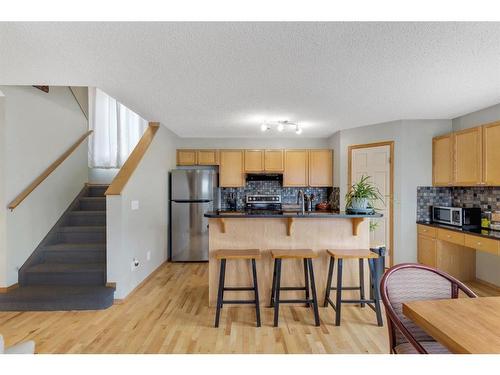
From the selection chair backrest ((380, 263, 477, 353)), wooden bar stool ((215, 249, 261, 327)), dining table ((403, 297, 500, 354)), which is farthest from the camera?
wooden bar stool ((215, 249, 261, 327))

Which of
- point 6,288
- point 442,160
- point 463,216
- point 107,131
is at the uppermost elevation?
point 107,131

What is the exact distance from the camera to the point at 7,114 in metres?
3.14

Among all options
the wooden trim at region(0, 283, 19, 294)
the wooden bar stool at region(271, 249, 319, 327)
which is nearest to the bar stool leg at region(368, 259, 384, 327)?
the wooden bar stool at region(271, 249, 319, 327)

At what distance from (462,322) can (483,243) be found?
2629 mm

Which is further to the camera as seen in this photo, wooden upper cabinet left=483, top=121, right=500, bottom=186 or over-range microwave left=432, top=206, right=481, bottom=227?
over-range microwave left=432, top=206, right=481, bottom=227

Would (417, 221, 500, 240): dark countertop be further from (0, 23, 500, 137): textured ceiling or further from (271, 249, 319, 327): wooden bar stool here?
(271, 249, 319, 327): wooden bar stool

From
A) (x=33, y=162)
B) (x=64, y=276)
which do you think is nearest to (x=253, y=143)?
(x=33, y=162)

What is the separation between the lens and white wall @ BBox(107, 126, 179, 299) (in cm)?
313

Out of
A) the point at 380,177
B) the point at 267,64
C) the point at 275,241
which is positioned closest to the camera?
the point at 267,64

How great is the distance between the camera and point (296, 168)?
548 cm

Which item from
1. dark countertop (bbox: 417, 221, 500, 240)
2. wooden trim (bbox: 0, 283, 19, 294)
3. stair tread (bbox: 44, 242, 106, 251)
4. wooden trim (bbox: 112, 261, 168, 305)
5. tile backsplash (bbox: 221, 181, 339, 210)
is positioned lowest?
wooden trim (bbox: 112, 261, 168, 305)

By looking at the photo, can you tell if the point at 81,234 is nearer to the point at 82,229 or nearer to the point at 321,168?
the point at 82,229

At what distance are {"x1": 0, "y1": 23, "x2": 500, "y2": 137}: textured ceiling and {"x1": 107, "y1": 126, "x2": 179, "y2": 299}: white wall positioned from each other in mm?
965
